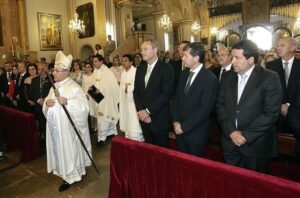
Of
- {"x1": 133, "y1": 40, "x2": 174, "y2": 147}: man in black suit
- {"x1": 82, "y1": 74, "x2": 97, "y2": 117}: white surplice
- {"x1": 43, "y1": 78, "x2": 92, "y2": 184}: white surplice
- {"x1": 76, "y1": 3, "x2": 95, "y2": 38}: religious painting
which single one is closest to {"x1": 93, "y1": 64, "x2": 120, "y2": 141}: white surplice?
{"x1": 82, "y1": 74, "x2": 97, "y2": 117}: white surplice

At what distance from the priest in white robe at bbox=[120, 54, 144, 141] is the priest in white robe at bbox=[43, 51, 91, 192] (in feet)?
3.08

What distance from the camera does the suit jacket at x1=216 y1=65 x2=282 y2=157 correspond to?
8.75ft

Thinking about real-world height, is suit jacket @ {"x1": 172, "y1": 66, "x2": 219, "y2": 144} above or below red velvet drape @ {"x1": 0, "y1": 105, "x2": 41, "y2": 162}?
above

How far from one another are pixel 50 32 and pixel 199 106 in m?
14.3

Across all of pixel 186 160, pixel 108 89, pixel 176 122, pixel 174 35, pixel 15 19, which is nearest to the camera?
pixel 186 160

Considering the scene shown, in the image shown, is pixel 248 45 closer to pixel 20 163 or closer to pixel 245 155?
pixel 245 155

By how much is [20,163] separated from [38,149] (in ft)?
1.22

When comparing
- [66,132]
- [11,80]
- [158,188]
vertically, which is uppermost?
[11,80]

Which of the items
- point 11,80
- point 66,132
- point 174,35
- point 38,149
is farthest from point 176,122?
point 174,35

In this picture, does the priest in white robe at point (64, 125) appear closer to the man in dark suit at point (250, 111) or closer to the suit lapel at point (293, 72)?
the man in dark suit at point (250, 111)

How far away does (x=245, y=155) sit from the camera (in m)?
2.77

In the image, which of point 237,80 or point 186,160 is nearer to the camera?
point 186,160

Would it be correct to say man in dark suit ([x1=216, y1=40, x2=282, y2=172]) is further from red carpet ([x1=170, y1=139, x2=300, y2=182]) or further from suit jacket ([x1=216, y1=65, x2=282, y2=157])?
red carpet ([x1=170, y1=139, x2=300, y2=182])

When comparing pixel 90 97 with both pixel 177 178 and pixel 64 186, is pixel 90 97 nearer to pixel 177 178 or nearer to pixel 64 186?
pixel 64 186
